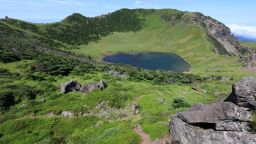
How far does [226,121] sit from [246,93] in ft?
11.9

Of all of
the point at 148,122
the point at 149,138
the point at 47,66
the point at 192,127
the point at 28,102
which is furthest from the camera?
the point at 47,66

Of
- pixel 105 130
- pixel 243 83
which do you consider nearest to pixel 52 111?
pixel 105 130

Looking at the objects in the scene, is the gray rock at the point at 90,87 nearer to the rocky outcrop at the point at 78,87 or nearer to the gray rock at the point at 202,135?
the rocky outcrop at the point at 78,87

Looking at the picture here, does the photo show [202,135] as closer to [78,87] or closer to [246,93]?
[246,93]

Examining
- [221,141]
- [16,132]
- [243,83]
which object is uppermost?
[243,83]

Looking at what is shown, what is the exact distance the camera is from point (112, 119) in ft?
219

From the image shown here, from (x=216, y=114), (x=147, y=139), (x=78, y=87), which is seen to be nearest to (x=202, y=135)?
(x=216, y=114)

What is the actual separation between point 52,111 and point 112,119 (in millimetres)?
14588

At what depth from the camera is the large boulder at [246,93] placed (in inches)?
1417

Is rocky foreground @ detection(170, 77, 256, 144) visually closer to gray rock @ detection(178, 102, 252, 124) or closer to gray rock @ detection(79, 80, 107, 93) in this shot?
gray rock @ detection(178, 102, 252, 124)

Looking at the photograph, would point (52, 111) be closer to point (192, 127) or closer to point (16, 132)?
point (16, 132)

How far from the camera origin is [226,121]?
3734 centimetres

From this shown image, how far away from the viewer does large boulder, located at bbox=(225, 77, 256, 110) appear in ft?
118

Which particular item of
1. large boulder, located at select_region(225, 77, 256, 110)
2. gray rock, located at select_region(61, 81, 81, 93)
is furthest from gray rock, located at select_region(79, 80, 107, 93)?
large boulder, located at select_region(225, 77, 256, 110)
